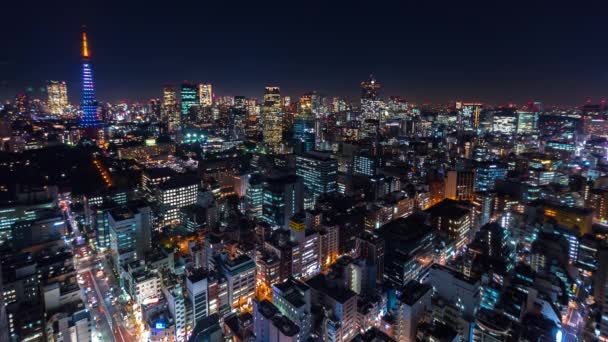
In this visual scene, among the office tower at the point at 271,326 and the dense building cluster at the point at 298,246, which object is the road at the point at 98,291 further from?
the office tower at the point at 271,326

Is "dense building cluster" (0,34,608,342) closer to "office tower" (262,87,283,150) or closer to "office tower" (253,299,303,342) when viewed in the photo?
"office tower" (253,299,303,342)

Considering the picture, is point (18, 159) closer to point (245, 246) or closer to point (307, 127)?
point (245, 246)

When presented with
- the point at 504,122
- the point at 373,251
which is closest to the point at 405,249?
the point at 373,251

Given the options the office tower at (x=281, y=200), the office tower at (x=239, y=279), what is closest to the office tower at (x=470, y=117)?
the office tower at (x=281, y=200)

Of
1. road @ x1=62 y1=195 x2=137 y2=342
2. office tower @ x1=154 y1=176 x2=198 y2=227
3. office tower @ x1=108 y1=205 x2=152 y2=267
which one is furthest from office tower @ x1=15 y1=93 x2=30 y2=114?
office tower @ x1=108 y1=205 x2=152 y2=267

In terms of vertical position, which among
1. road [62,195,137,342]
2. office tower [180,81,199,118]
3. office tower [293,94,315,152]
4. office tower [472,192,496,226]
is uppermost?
office tower [180,81,199,118]

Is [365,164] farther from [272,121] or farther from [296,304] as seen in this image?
[296,304]
